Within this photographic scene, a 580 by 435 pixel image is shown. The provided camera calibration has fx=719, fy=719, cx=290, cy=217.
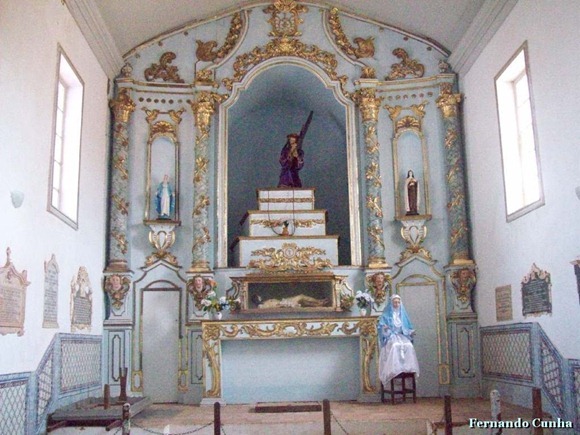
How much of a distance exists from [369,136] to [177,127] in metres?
3.84

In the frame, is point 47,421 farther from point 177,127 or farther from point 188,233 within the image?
point 177,127

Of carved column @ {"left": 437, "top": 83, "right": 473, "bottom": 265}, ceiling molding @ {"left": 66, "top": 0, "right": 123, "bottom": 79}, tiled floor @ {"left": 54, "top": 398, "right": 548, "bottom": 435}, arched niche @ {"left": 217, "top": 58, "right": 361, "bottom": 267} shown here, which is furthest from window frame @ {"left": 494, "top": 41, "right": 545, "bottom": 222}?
ceiling molding @ {"left": 66, "top": 0, "right": 123, "bottom": 79}

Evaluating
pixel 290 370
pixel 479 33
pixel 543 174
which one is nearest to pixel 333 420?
pixel 290 370

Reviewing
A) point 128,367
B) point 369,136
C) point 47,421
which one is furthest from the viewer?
point 369,136

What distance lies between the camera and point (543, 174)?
10.1 metres

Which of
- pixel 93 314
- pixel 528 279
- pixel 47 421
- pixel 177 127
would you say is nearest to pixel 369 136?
pixel 177 127

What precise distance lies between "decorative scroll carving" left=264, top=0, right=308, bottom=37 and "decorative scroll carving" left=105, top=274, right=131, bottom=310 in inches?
230

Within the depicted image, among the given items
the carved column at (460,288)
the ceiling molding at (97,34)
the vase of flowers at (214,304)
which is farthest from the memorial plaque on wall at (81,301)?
the carved column at (460,288)

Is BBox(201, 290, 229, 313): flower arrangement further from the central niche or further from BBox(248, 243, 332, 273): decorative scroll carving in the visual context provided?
the central niche

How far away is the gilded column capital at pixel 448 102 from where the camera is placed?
1409 cm

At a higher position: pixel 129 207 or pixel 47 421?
pixel 129 207

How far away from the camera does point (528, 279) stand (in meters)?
10.7

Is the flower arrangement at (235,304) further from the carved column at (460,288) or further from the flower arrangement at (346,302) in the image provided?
the carved column at (460,288)

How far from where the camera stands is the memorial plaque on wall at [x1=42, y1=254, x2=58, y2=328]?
995 centimetres
